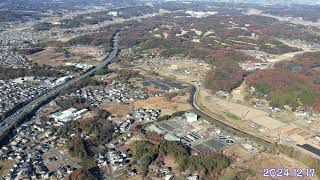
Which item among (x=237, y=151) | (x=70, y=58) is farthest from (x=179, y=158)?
(x=70, y=58)

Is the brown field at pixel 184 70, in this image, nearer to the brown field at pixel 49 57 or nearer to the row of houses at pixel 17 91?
the brown field at pixel 49 57

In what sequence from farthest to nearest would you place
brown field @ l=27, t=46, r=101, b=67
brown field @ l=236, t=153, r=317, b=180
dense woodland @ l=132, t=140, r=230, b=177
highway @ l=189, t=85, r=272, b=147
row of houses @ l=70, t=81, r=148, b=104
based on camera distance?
1. brown field @ l=27, t=46, r=101, b=67
2. row of houses @ l=70, t=81, r=148, b=104
3. highway @ l=189, t=85, r=272, b=147
4. brown field @ l=236, t=153, r=317, b=180
5. dense woodland @ l=132, t=140, r=230, b=177

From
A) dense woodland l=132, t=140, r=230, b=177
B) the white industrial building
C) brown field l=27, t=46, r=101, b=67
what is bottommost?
brown field l=27, t=46, r=101, b=67

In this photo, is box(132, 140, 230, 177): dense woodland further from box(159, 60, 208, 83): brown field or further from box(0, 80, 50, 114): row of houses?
box(159, 60, 208, 83): brown field

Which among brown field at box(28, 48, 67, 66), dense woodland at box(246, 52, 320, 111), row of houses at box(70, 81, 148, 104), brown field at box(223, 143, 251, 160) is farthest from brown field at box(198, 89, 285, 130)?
brown field at box(28, 48, 67, 66)

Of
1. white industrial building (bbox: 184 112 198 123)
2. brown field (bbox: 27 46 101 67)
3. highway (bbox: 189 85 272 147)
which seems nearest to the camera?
highway (bbox: 189 85 272 147)
